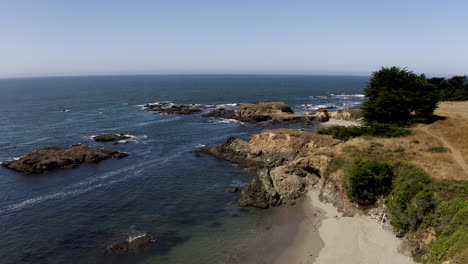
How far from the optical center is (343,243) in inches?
1195

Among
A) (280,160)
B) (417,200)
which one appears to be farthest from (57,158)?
(417,200)

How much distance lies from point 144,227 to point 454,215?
31.3 metres

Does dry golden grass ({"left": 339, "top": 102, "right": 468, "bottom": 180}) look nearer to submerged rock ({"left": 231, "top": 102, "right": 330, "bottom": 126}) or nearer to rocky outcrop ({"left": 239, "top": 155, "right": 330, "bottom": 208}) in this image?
rocky outcrop ({"left": 239, "top": 155, "right": 330, "bottom": 208})

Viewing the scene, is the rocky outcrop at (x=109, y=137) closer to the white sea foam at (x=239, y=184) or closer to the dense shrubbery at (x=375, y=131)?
the white sea foam at (x=239, y=184)

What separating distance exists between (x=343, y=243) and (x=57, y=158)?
172 ft

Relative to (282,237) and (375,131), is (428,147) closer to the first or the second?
(375,131)

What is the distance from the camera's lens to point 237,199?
139 feet

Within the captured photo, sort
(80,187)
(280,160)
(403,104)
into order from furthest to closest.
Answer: (280,160) → (403,104) → (80,187)

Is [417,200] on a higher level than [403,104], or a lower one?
lower

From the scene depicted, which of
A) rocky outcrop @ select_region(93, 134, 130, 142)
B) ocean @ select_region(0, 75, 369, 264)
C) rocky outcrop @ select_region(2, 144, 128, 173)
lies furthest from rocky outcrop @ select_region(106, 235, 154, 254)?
rocky outcrop @ select_region(93, 134, 130, 142)

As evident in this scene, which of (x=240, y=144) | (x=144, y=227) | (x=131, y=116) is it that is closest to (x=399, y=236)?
(x=144, y=227)

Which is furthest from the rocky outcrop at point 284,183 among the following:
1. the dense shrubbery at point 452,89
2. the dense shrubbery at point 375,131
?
the dense shrubbery at point 452,89

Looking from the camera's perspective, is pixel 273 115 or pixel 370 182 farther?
pixel 273 115

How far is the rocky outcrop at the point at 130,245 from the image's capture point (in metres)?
30.9
